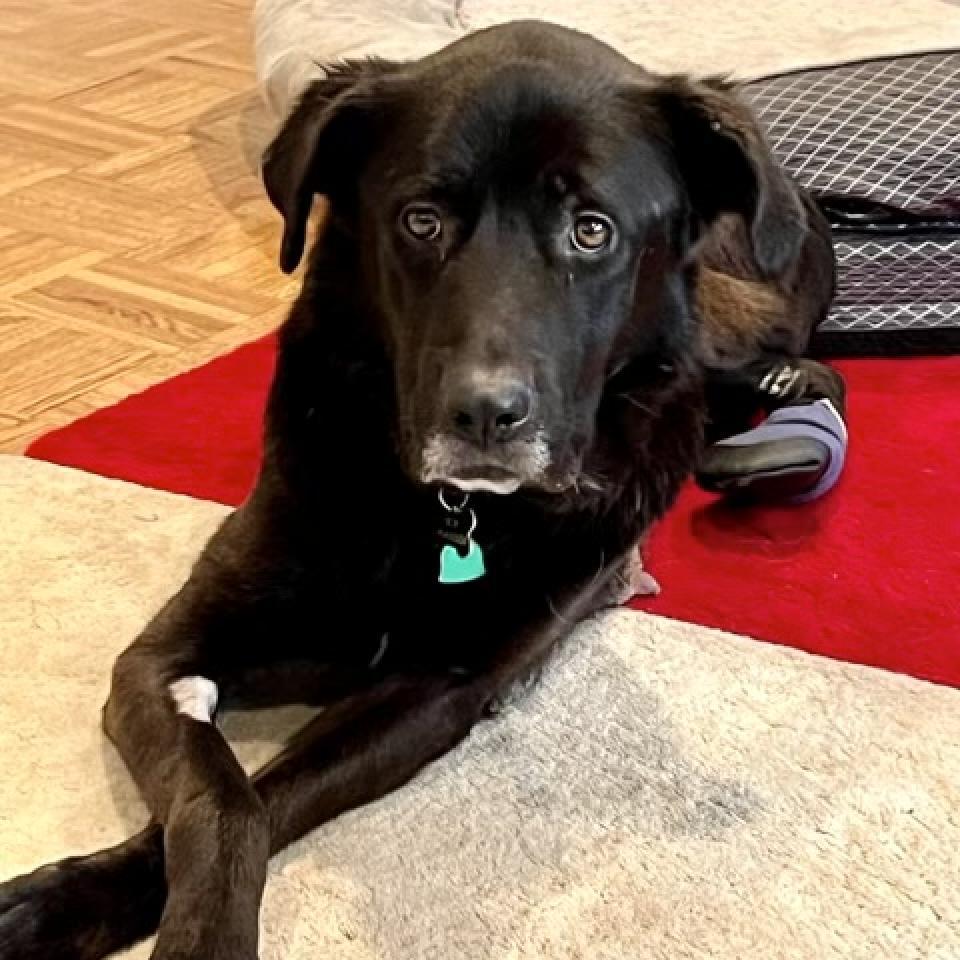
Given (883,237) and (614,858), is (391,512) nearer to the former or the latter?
(614,858)

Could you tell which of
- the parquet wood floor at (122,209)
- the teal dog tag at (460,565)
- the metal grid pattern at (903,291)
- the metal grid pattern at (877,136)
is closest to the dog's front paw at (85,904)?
the teal dog tag at (460,565)

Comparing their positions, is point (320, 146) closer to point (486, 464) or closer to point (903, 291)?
point (486, 464)

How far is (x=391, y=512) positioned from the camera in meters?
1.75

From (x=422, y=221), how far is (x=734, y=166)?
0.32m

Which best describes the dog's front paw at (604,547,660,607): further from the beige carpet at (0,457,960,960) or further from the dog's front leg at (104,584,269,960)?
the dog's front leg at (104,584,269,960)

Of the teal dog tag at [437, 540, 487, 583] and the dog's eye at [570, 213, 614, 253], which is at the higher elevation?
the dog's eye at [570, 213, 614, 253]

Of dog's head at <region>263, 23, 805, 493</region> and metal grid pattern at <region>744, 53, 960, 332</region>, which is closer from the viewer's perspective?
dog's head at <region>263, 23, 805, 493</region>

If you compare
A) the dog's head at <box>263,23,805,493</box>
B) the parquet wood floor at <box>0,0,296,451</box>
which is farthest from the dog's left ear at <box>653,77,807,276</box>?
the parquet wood floor at <box>0,0,296,451</box>

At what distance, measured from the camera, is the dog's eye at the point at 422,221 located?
1.56m

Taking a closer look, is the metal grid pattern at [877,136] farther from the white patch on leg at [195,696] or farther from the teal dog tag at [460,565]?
the white patch on leg at [195,696]

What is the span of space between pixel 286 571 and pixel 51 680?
330mm

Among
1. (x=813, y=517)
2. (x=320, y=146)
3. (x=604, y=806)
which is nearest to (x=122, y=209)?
(x=813, y=517)

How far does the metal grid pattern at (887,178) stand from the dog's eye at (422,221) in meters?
1.23

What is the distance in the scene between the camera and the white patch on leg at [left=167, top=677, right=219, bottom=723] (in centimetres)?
162
